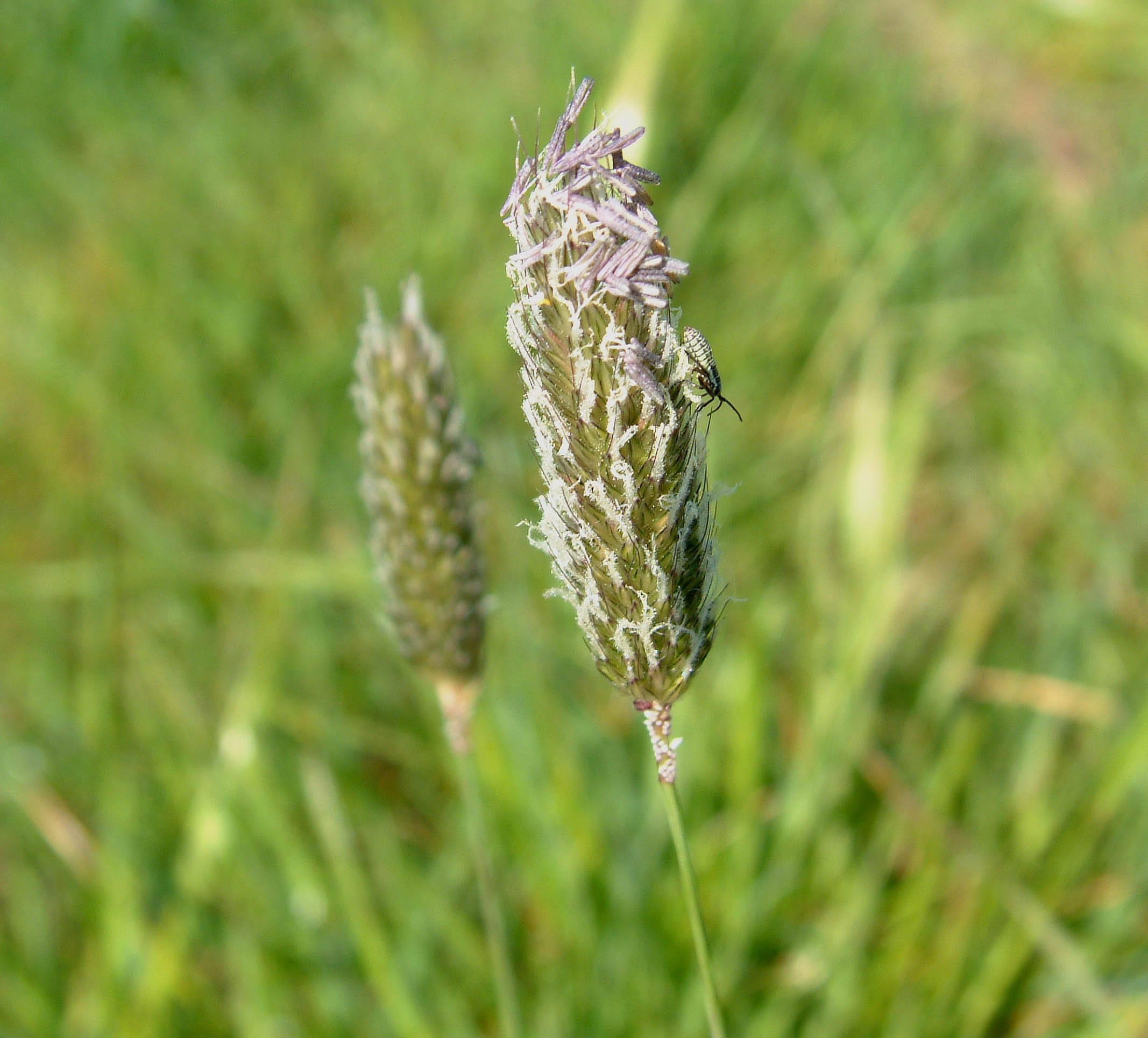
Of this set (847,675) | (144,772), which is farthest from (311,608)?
(847,675)

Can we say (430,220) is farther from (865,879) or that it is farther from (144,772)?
(865,879)

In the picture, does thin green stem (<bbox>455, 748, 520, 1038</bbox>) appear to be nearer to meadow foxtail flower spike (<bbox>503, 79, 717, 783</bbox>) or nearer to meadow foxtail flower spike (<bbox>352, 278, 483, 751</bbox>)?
meadow foxtail flower spike (<bbox>352, 278, 483, 751</bbox>)

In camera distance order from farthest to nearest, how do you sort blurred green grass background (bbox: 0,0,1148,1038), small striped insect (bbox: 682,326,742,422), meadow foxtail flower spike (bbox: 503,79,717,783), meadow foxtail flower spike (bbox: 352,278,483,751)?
blurred green grass background (bbox: 0,0,1148,1038) < meadow foxtail flower spike (bbox: 352,278,483,751) < small striped insect (bbox: 682,326,742,422) < meadow foxtail flower spike (bbox: 503,79,717,783)

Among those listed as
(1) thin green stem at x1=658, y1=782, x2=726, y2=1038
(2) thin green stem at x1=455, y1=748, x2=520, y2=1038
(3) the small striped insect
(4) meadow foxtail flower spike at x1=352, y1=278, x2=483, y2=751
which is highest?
(4) meadow foxtail flower spike at x1=352, y1=278, x2=483, y2=751

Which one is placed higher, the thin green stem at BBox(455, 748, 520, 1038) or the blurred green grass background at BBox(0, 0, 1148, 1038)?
the blurred green grass background at BBox(0, 0, 1148, 1038)

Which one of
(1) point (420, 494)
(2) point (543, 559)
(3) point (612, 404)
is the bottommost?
(3) point (612, 404)

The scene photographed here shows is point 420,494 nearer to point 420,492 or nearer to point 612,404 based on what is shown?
point 420,492

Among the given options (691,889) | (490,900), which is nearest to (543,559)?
(490,900)

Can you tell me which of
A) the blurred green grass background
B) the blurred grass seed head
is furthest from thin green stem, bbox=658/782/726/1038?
the blurred grass seed head

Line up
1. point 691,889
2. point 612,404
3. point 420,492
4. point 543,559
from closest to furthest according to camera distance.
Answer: point 612,404 → point 691,889 → point 420,492 → point 543,559
